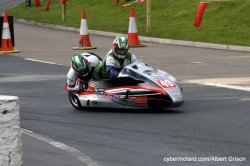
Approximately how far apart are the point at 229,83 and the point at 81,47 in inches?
335

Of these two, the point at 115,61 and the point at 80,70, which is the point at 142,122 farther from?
the point at 80,70

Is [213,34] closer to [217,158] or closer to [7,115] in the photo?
[217,158]

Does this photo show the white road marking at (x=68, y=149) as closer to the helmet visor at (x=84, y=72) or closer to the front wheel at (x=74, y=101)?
the front wheel at (x=74, y=101)

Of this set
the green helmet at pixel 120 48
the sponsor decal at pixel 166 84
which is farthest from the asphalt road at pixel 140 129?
the green helmet at pixel 120 48

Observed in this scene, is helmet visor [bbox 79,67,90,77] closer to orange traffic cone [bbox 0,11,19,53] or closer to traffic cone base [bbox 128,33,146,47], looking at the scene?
traffic cone base [bbox 128,33,146,47]

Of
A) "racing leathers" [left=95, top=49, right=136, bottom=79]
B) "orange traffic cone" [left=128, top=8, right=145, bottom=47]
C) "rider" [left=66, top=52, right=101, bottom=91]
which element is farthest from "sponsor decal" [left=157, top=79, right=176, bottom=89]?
"orange traffic cone" [left=128, top=8, right=145, bottom=47]

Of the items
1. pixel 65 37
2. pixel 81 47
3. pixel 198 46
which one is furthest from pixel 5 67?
pixel 65 37

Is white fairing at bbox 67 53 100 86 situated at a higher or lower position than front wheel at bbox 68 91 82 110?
higher

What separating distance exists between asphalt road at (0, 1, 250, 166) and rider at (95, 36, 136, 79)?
1.88 feet

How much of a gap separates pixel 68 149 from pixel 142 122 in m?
1.99

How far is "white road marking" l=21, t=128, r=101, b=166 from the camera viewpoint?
8.54 m

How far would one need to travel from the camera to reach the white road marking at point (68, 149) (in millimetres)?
8541

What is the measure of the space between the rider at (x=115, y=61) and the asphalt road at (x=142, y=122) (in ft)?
1.88

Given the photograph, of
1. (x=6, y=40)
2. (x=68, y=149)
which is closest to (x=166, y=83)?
(x=68, y=149)
